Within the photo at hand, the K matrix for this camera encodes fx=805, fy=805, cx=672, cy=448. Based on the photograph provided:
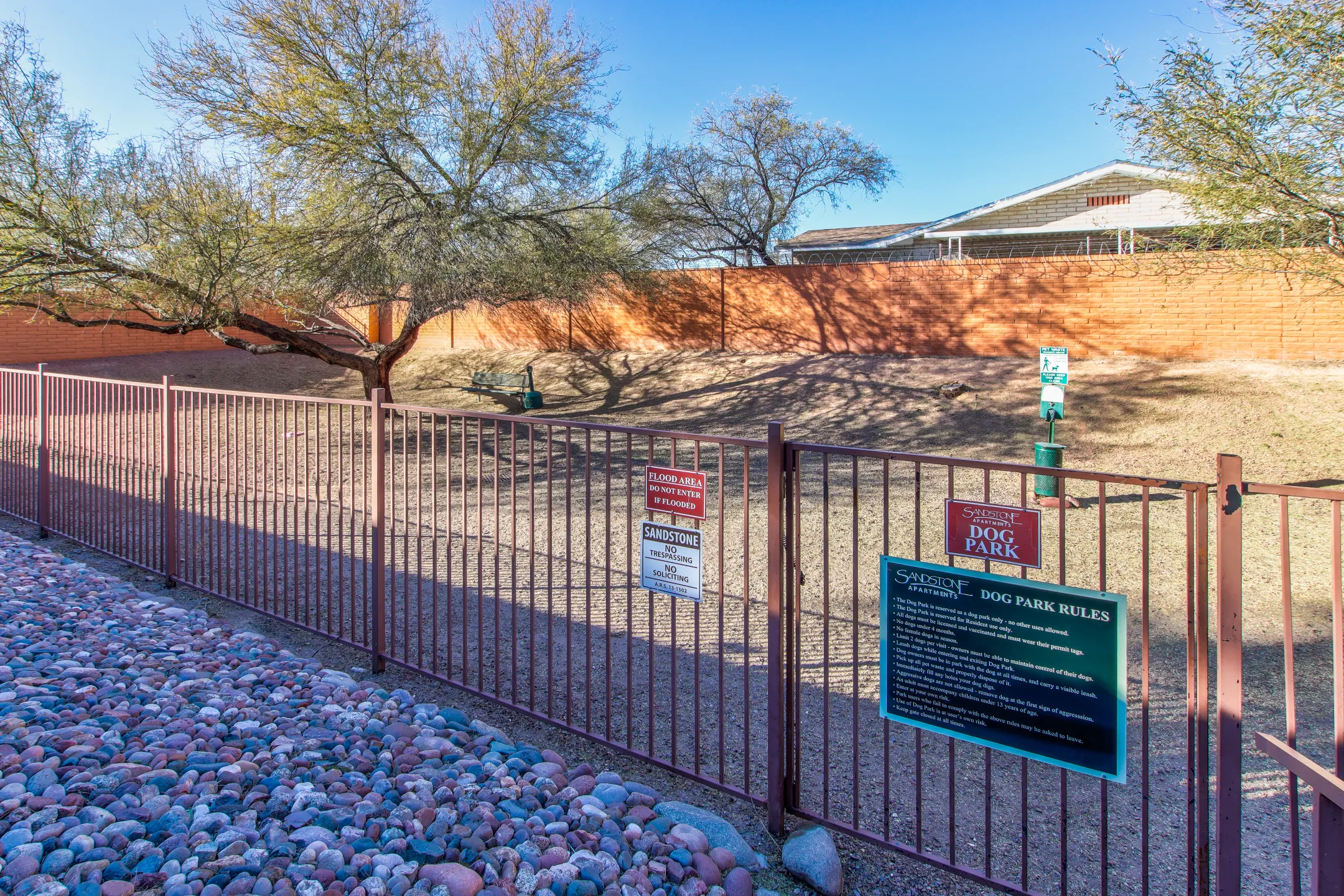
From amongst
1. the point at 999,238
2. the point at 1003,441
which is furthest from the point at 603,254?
the point at 999,238

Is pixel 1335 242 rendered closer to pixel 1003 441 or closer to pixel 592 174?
pixel 1003 441

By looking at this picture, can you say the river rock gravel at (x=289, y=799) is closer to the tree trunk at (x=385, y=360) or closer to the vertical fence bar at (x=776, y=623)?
the vertical fence bar at (x=776, y=623)

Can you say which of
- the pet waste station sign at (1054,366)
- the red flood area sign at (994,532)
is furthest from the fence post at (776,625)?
the pet waste station sign at (1054,366)

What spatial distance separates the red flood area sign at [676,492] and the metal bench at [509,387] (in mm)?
15524

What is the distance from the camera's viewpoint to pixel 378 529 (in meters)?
5.16

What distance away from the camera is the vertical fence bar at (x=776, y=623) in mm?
3500

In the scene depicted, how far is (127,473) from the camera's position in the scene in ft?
24.3

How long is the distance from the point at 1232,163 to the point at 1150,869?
→ 8.33m

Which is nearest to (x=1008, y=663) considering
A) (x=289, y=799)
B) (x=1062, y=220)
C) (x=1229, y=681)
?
(x=1229, y=681)

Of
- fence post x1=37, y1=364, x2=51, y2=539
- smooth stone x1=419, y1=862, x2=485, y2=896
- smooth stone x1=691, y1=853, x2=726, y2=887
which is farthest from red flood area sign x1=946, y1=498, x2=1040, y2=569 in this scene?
fence post x1=37, y1=364, x2=51, y2=539

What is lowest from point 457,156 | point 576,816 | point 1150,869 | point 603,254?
point 1150,869

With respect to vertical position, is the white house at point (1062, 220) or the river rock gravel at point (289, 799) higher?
the white house at point (1062, 220)

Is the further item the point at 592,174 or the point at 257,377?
the point at 257,377

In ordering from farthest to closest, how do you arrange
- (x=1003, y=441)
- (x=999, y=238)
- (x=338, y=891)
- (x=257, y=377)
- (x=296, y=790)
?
(x=999, y=238), (x=257, y=377), (x=1003, y=441), (x=296, y=790), (x=338, y=891)
